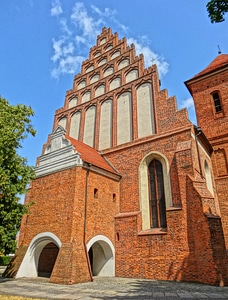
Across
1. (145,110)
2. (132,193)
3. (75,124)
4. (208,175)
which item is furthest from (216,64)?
(132,193)

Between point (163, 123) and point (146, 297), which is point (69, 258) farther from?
point (163, 123)

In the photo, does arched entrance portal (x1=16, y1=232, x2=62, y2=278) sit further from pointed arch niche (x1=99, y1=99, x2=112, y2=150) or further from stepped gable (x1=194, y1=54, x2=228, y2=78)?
stepped gable (x1=194, y1=54, x2=228, y2=78)

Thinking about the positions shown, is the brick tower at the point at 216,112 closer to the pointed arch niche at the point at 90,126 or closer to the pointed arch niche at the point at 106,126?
the pointed arch niche at the point at 106,126

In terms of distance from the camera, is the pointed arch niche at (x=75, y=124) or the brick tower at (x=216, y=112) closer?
the brick tower at (x=216, y=112)

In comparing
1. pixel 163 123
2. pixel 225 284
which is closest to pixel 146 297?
pixel 225 284

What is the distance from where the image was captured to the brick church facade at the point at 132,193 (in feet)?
30.6

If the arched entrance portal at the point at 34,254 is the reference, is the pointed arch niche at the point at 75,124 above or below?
above

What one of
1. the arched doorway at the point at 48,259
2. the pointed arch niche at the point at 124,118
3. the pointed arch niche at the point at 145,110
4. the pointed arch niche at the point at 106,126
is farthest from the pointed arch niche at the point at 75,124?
the arched doorway at the point at 48,259

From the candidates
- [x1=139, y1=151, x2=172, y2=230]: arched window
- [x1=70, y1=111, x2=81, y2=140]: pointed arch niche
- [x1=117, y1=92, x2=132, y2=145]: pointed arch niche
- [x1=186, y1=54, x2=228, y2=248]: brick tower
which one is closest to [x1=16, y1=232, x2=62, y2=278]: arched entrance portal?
[x1=139, y1=151, x2=172, y2=230]: arched window

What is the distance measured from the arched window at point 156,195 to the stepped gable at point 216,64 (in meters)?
10.6

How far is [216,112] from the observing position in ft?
56.2

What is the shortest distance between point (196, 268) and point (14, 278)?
8.00m

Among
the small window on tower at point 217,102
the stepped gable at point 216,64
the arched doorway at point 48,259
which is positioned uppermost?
the stepped gable at point 216,64

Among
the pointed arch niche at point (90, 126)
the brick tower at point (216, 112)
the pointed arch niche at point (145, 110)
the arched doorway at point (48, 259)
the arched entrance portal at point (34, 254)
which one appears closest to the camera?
the arched entrance portal at point (34, 254)
